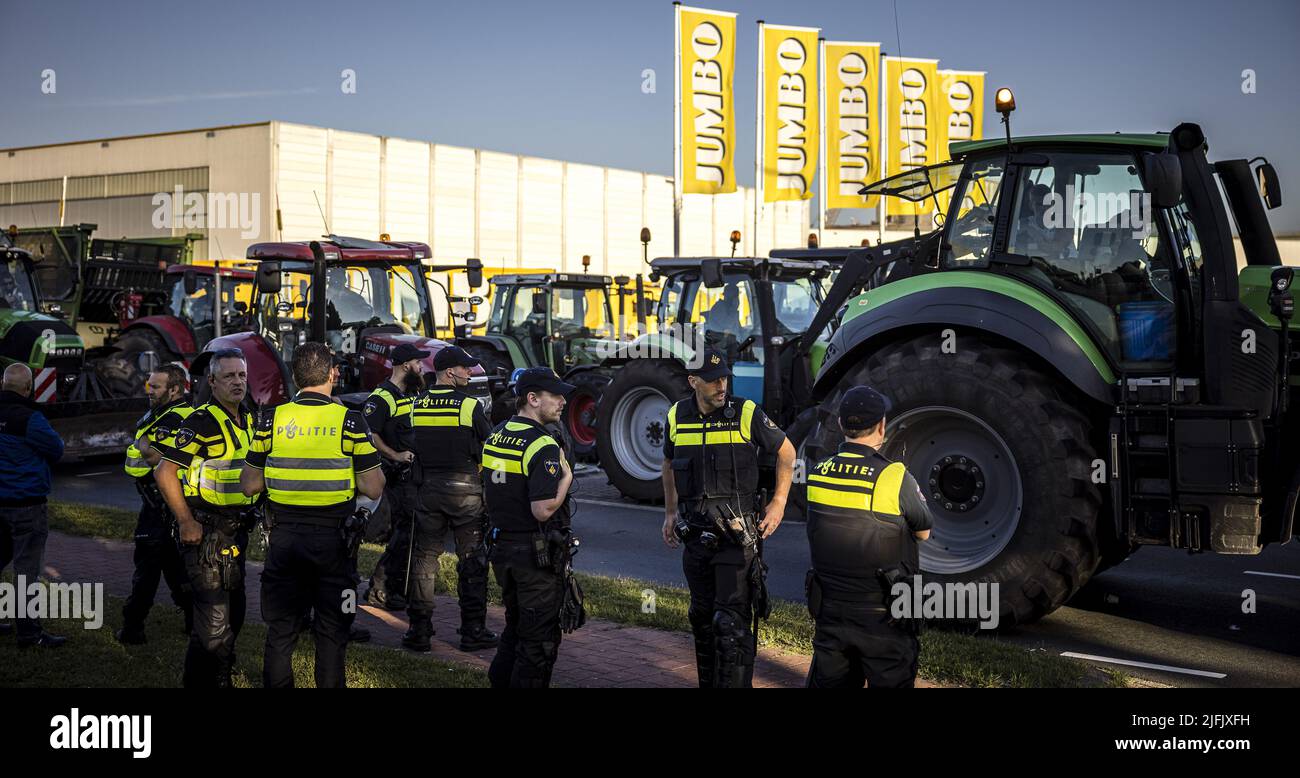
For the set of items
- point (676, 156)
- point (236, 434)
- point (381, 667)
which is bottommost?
point (381, 667)

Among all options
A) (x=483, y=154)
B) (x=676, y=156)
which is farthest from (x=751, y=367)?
(x=483, y=154)

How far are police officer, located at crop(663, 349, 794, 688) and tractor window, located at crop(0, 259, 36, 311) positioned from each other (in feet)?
42.6

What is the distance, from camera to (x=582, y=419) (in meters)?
15.7

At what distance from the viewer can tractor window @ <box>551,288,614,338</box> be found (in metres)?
17.8

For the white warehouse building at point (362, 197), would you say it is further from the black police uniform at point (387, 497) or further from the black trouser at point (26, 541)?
the black trouser at point (26, 541)

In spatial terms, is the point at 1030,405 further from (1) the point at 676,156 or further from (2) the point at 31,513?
(1) the point at 676,156

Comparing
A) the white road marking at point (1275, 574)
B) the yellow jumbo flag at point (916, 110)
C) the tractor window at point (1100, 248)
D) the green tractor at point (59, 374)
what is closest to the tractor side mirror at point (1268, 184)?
the tractor window at point (1100, 248)

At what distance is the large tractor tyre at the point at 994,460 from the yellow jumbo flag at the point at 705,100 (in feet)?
44.5

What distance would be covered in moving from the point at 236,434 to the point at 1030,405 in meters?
4.77
